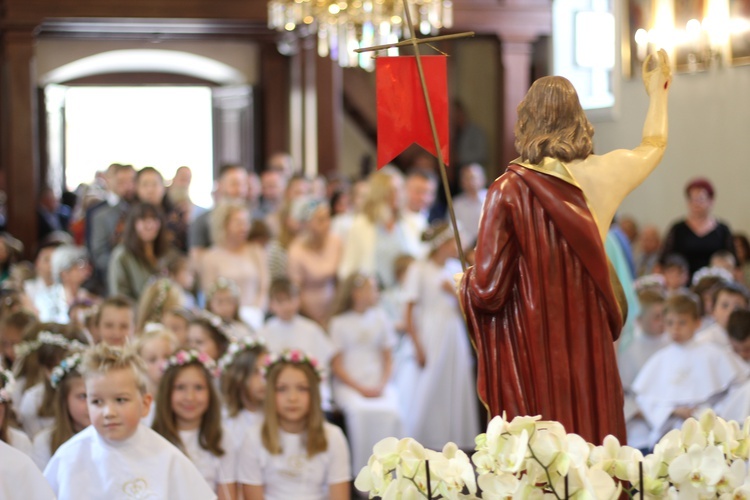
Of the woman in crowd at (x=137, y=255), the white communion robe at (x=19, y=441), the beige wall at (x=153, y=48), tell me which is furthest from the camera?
the beige wall at (x=153, y=48)

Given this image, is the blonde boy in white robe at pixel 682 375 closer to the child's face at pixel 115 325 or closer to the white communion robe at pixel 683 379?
the white communion robe at pixel 683 379

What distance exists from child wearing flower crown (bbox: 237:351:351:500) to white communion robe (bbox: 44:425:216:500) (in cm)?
108

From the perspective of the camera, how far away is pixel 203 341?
6660 millimetres

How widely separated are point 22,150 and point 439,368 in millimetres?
5772

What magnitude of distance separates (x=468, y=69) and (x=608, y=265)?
13.4 meters

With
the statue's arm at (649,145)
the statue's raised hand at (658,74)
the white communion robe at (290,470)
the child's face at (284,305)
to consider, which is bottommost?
the white communion robe at (290,470)

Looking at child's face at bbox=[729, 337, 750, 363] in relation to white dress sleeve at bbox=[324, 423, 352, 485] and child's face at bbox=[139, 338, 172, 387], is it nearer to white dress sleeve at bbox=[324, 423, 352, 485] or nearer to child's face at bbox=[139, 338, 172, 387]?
white dress sleeve at bbox=[324, 423, 352, 485]

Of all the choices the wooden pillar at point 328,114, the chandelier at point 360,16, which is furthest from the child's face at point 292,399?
the wooden pillar at point 328,114

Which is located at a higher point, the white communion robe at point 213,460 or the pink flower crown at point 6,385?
the pink flower crown at point 6,385

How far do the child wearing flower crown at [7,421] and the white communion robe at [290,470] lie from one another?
0.98m

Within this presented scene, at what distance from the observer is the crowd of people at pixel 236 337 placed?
4.45 m

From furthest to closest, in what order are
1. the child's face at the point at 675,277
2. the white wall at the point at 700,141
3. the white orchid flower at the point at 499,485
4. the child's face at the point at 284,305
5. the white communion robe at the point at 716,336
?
1. the white wall at the point at 700,141
2. the child's face at the point at 675,277
3. the child's face at the point at 284,305
4. the white communion robe at the point at 716,336
5. the white orchid flower at the point at 499,485

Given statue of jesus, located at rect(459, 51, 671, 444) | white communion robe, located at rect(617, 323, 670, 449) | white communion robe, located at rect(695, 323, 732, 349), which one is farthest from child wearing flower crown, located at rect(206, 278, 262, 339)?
statue of jesus, located at rect(459, 51, 671, 444)

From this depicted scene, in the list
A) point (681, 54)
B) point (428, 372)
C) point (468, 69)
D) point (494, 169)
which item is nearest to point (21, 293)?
point (428, 372)
